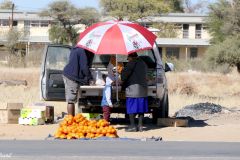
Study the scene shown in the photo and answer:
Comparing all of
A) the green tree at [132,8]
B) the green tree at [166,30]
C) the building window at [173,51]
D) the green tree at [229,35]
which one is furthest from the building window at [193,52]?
the green tree at [229,35]

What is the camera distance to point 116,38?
14523 mm

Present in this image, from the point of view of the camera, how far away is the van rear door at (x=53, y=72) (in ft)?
51.1

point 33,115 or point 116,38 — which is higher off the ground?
point 116,38

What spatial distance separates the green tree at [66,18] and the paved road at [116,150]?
52249mm

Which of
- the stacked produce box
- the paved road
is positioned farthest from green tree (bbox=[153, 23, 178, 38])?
the paved road

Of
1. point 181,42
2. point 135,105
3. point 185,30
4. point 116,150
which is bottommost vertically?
point 116,150

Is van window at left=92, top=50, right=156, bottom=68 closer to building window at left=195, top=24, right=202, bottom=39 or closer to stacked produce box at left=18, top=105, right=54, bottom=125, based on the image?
stacked produce box at left=18, top=105, right=54, bottom=125

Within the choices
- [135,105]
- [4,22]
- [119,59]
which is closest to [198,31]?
[4,22]

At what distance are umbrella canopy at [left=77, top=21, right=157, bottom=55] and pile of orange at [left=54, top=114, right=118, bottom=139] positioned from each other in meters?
1.72

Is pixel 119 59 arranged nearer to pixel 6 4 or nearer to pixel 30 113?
pixel 30 113

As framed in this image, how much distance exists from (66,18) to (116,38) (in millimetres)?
52667

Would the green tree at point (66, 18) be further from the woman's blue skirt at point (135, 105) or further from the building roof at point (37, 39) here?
the woman's blue skirt at point (135, 105)

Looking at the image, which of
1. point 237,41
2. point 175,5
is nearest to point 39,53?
point 237,41

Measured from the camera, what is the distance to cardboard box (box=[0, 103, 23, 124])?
51.8 feet
